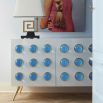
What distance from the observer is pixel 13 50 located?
2.57 metres

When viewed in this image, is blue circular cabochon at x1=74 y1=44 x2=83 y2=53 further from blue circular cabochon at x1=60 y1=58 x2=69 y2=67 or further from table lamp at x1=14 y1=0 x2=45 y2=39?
table lamp at x1=14 y1=0 x2=45 y2=39

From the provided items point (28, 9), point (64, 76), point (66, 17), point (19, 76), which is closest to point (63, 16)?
point (66, 17)

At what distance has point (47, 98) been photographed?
9.07 feet

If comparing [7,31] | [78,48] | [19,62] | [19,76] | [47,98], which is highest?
[7,31]

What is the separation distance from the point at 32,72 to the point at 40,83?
0.48 feet

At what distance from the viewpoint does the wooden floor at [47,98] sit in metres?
2.62

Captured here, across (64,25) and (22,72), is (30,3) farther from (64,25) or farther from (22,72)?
(22,72)

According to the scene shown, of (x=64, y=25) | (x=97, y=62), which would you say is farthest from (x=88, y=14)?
(x=97, y=62)

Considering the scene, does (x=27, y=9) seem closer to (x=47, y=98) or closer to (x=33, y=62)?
(x=33, y=62)

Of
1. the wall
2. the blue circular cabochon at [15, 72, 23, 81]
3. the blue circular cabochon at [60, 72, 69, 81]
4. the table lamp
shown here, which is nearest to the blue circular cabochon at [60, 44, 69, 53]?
the blue circular cabochon at [60, 72, 69, 81]

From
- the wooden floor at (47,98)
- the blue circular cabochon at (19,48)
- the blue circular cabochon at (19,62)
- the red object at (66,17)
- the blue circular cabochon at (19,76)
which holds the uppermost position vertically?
the red object at (66,17)

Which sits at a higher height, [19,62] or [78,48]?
[78,48]

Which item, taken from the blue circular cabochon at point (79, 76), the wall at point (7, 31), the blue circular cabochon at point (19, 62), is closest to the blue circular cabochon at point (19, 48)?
the blue circular cabochon at point (19, 62)

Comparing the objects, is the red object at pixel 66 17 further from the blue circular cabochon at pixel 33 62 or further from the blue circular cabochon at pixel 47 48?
the blue circular cabochon at pixel 33 62
